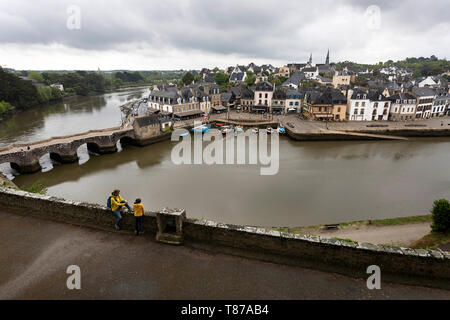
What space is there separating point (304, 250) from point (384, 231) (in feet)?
27.8

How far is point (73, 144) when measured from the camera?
23406 millimetres

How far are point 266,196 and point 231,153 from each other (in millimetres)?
10482

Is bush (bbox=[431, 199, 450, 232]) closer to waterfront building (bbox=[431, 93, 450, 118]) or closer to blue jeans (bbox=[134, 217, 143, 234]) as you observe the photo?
blue jeans (bbox=[134, 217, 143, 234])

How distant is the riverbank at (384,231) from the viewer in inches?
422

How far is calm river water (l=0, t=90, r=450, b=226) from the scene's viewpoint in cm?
1469

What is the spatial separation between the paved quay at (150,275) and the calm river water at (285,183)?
765 centimetres

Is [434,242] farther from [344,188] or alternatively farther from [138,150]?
[138,150]

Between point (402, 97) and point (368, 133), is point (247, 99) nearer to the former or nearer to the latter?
point (368, 133)

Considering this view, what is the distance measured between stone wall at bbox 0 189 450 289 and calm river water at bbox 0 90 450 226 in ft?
23.7

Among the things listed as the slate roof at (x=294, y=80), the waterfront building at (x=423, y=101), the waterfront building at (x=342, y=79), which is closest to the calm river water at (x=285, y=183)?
the waterfront building at (x=423, y=101)

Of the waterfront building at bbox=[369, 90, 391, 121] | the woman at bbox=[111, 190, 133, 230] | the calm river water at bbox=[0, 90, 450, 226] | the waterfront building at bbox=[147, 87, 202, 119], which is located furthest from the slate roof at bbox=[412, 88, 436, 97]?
the woman at bbox=[111, 190, 133, 230]

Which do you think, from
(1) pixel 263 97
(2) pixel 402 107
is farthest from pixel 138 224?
(2) pixel 402 107

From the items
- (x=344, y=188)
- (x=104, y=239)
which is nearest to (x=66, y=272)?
(x=104, y=239)

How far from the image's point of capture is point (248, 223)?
13.3 meters
